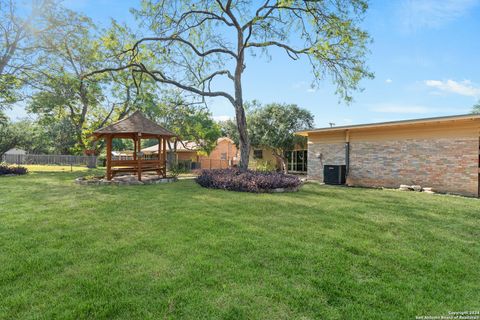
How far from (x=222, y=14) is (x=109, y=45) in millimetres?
5407

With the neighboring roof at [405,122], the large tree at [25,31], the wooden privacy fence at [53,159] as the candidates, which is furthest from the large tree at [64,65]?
the neighboring roof at [405,122]

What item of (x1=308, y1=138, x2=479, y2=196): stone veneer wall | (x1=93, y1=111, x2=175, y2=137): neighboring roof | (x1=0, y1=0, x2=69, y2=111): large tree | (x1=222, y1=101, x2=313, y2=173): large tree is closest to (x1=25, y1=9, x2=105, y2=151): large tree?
(x1=0, y1=0, x2=69, y2=111): large tree

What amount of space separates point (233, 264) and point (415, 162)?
1114cm

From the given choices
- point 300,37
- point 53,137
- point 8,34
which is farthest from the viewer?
point 53,137

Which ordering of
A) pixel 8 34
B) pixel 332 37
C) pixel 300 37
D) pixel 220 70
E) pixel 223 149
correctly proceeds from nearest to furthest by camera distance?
pixel 332 37, pixel 300 37, pixel 220 70, pixel 8 34, pixel 223 149

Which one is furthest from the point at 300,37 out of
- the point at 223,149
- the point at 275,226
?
the point at 223,149

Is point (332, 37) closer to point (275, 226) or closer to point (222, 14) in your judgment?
point (222, 14)

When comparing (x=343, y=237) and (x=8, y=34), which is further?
(x=8, y=34)

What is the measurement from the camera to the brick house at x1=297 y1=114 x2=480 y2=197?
9.79 meters

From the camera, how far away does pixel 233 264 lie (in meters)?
3.17

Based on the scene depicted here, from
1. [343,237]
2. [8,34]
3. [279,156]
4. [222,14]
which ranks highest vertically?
[8,34]

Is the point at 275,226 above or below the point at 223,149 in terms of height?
below

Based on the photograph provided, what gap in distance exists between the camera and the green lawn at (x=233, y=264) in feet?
7.70

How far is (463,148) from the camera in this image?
988cm
